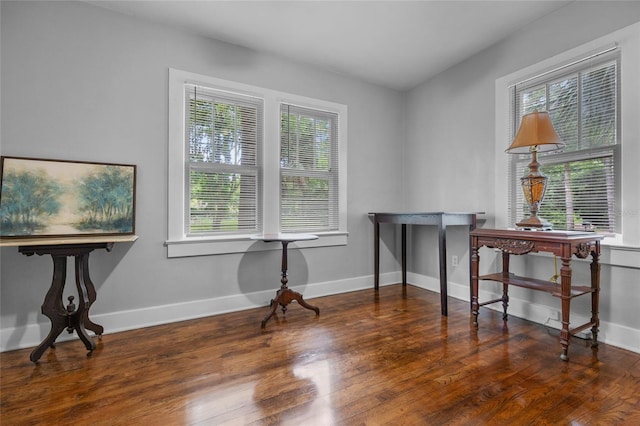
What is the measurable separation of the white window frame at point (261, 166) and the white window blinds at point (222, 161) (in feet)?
0.21

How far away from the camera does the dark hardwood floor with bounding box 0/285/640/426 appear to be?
1.48 m

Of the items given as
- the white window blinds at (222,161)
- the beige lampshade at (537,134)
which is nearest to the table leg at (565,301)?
the beige lampshade at (537,134)

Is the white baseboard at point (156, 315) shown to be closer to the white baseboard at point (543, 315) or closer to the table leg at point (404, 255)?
the table leg at point (404, 255)

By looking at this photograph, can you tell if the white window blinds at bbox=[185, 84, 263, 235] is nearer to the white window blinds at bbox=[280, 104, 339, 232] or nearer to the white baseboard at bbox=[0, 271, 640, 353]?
the white window blinds at bbox=[280, 104, 339, 232]

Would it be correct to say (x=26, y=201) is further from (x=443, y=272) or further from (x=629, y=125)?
(x=629, y=125)

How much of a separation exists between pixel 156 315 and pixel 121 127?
1.62 meters

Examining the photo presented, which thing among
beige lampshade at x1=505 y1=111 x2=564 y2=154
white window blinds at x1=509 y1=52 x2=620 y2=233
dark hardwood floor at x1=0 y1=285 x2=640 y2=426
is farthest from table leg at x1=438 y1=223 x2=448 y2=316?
beige lampshade at x1=505 y1=111 x2=564 y2=154

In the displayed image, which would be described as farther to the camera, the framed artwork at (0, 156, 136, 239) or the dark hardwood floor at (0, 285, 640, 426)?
the framed artwork at (0, 156, 136, 239)

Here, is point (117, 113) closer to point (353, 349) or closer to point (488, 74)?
point (353, 349)

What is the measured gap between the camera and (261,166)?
127 inches

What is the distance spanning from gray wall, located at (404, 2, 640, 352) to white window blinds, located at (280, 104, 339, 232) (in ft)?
3.77

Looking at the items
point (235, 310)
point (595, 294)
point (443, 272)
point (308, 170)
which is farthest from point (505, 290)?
point (235, 310)

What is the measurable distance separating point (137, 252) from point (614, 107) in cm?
390

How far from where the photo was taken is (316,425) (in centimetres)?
140
